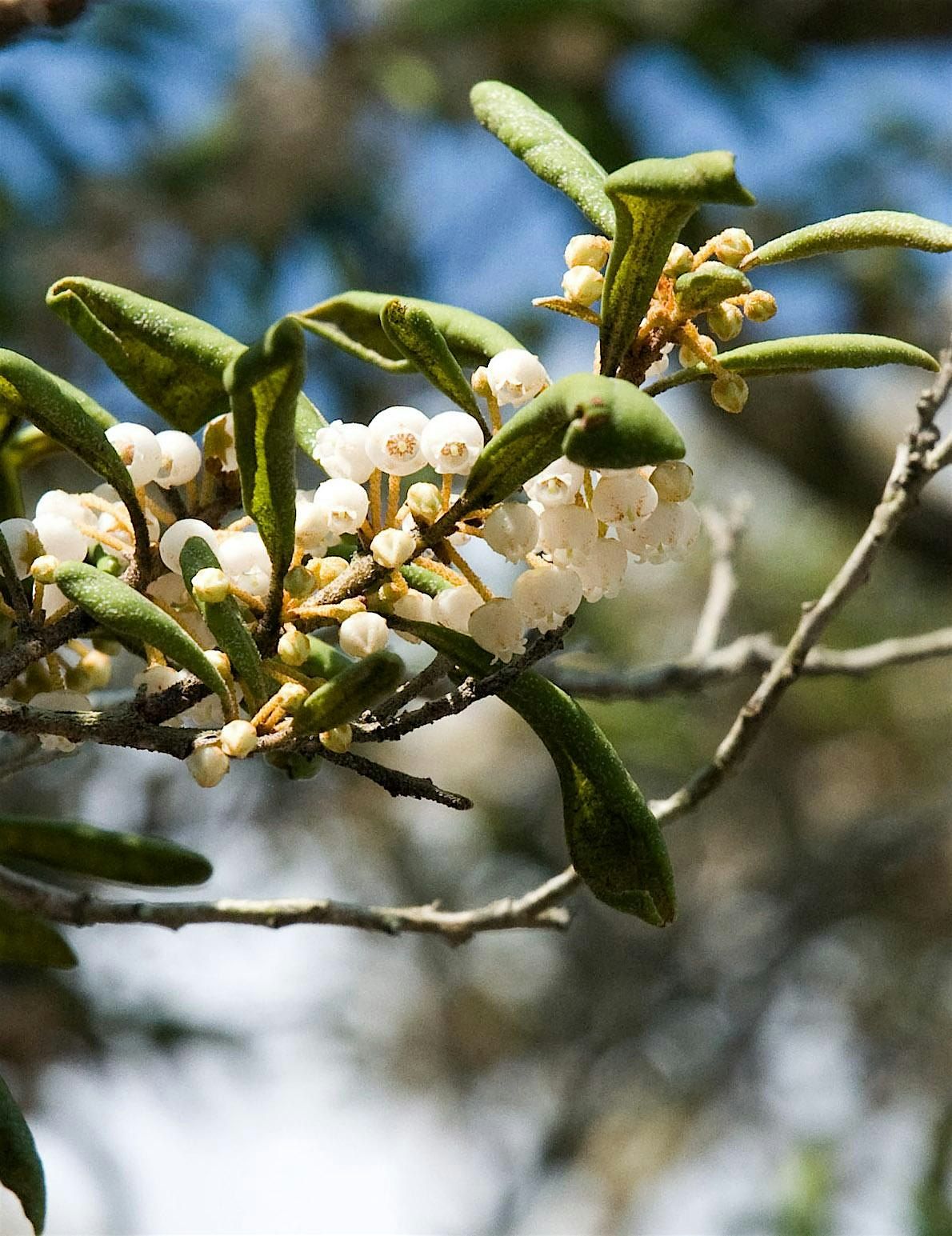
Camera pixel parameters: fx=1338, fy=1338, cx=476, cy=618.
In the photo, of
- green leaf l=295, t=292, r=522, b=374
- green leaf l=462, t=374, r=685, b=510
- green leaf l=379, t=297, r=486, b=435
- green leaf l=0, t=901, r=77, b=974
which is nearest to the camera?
green leaf l=462, t=374, r=685, b=510

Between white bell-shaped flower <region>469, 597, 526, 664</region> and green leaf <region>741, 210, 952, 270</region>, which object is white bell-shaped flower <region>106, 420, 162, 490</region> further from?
green leaf <region>741, 210, 952, 270</region>

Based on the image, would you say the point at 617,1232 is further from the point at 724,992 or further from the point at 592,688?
the point at 592,688

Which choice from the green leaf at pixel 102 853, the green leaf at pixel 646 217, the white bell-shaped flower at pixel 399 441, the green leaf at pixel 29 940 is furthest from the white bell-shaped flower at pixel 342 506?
the green leaf at pixel 29 940

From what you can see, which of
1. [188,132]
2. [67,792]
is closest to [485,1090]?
[67,792]

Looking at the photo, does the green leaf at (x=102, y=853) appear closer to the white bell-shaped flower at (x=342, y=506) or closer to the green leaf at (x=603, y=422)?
the white bell-shaped flower at (x=342, y=506)

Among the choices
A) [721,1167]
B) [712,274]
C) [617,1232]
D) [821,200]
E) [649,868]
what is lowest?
[617,1232]

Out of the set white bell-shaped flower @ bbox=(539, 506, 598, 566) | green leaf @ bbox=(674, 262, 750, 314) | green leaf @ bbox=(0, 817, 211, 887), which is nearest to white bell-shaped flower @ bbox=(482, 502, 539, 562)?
white bell-shaped flower @ bbox=(539, 506, 598, 566)
